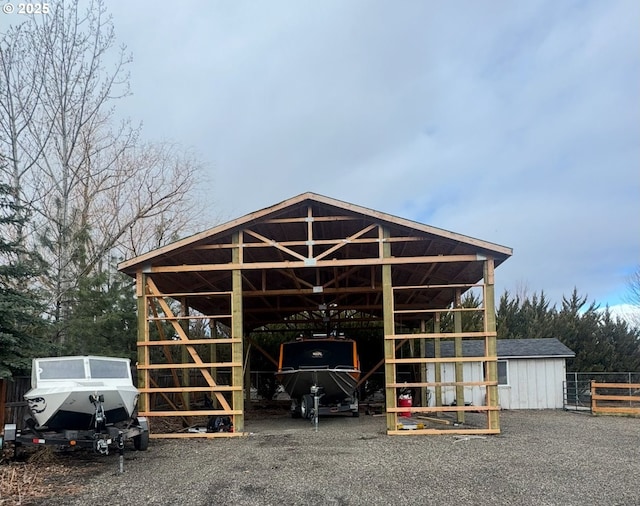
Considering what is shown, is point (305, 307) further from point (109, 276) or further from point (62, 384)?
point (62, 384)

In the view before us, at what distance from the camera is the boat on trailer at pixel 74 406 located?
980cm

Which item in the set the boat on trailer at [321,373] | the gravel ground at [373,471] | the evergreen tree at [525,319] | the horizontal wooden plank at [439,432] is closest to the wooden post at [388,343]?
the horizontal wooden plank at [439,432]

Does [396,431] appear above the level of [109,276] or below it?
below

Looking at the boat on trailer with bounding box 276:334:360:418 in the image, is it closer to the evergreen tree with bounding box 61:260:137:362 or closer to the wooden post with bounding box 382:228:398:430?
the wooden post with bounding box 382:228:398:430

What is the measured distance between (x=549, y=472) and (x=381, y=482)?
8.64 ft

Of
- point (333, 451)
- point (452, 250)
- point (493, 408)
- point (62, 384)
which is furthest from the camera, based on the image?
point (452, 250)

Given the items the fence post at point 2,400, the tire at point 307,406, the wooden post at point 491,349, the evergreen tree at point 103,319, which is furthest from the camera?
the tire at point 307,406

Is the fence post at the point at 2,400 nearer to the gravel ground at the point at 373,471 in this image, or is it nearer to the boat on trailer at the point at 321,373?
the gravel ground at the point at 373,471

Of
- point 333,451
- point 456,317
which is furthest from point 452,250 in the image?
point 333,451

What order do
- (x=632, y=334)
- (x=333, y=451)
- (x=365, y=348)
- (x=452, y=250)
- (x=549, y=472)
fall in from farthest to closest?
(x=632, y=334), (x=365, y=348), (x=452, y=250), (x=333, y=451), (x=549, y=472)

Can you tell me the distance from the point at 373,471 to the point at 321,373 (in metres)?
8.12

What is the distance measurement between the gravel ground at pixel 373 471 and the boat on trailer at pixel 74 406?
612 millimetres

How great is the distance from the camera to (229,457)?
35.3ft

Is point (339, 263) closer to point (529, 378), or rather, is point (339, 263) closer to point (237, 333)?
point (237, 333)
